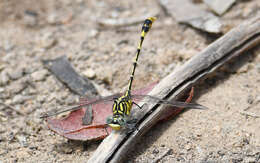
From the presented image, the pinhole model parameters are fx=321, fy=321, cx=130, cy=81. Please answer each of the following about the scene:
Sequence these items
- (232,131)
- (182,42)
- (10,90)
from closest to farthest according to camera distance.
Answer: (232,131)
(10,90)
(182,42)

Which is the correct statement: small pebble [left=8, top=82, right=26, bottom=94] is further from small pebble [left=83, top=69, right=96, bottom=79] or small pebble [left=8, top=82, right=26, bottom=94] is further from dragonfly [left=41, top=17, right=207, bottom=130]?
dragonfly [left=41, top=17, right=207, bottom=130]

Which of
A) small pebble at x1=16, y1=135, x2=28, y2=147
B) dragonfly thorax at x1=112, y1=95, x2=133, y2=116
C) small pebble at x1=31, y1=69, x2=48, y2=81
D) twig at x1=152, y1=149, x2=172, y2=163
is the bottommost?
twig at x1=152, y1=149, x2=172, y2=163

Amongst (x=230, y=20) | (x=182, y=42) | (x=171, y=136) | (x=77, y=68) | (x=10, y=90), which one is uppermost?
(x=230, y=20)

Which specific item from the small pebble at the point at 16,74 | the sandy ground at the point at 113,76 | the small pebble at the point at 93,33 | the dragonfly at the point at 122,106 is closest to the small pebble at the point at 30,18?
the sandy ground at the point at 113,76

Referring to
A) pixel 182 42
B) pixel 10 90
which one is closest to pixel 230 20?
pixel 182 42

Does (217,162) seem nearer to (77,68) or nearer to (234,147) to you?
(234,147)

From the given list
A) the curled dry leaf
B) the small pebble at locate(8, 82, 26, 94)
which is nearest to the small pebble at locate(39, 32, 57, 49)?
the small pebble at locate(8, 82, 26, 94)
